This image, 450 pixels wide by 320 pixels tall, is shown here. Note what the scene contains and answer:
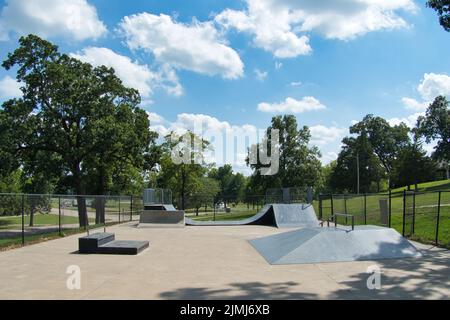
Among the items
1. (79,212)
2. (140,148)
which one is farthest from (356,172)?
(79,212)

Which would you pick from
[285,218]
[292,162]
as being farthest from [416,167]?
[285,218]

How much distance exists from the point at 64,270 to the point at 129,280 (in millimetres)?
2024

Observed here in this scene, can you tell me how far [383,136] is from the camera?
8450 cm

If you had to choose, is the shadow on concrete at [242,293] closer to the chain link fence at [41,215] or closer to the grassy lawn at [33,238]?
the chain link fence at [41,215]

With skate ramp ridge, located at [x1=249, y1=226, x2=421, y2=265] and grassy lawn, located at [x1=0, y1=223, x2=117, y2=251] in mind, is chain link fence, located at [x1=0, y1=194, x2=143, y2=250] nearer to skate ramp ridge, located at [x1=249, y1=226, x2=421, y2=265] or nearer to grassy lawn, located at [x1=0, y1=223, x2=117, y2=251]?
grassy lawn, located at [x1=0, y1=223, x2=117, y2=251]

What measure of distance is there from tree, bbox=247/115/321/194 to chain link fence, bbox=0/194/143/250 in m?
27.4

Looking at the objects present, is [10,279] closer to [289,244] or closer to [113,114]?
[289,244]

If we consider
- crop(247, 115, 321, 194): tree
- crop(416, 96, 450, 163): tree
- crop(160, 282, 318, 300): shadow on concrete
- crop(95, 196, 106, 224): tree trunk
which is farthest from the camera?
crop(416, 96, 450, 163): tree

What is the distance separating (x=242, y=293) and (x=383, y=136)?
276 ft

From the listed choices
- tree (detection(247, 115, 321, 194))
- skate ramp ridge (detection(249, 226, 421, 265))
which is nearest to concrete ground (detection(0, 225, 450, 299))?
skate ramp ridge (detection(249, 226, 421, 265))

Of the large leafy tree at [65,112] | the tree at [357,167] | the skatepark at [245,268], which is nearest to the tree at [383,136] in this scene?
the tree at [357,167]

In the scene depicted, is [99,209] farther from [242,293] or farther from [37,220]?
[242,293]

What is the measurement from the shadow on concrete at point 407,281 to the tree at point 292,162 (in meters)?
37.9

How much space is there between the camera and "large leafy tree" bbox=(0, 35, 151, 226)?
28891mm
